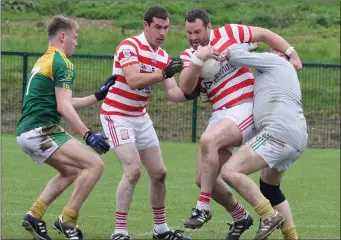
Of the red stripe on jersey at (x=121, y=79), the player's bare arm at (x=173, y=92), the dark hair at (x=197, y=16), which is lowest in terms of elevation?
the player's bare arm at (x=173, y=92)

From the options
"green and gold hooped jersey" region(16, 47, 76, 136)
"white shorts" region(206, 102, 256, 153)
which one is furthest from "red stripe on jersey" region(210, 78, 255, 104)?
"green and gold hooped jersey" region(16, 47, 76, 136)

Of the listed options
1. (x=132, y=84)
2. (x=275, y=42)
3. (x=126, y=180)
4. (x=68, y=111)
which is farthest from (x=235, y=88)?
(x=68, y=111)

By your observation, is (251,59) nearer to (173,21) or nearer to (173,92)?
(173,92)

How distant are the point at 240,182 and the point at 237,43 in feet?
4.85

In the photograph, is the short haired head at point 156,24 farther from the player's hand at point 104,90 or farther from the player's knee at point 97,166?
the player's knee at point 97,166

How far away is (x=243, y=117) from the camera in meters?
10.2

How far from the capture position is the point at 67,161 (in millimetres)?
10312

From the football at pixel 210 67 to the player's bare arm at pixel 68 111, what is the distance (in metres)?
1.29

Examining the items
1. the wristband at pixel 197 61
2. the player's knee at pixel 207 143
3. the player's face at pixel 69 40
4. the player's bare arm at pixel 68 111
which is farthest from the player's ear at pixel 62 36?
the player's knee at pixel 207 143

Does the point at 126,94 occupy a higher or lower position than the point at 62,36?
lower

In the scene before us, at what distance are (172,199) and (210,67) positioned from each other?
13.7 feet

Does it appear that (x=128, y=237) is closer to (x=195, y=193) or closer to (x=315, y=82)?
(x=195, y=193)

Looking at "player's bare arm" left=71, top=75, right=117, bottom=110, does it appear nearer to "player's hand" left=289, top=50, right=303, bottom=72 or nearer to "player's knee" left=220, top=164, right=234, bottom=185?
"player's knee" left=220, top=164, right=234, bottom=185

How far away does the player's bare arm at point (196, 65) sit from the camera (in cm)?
1001
